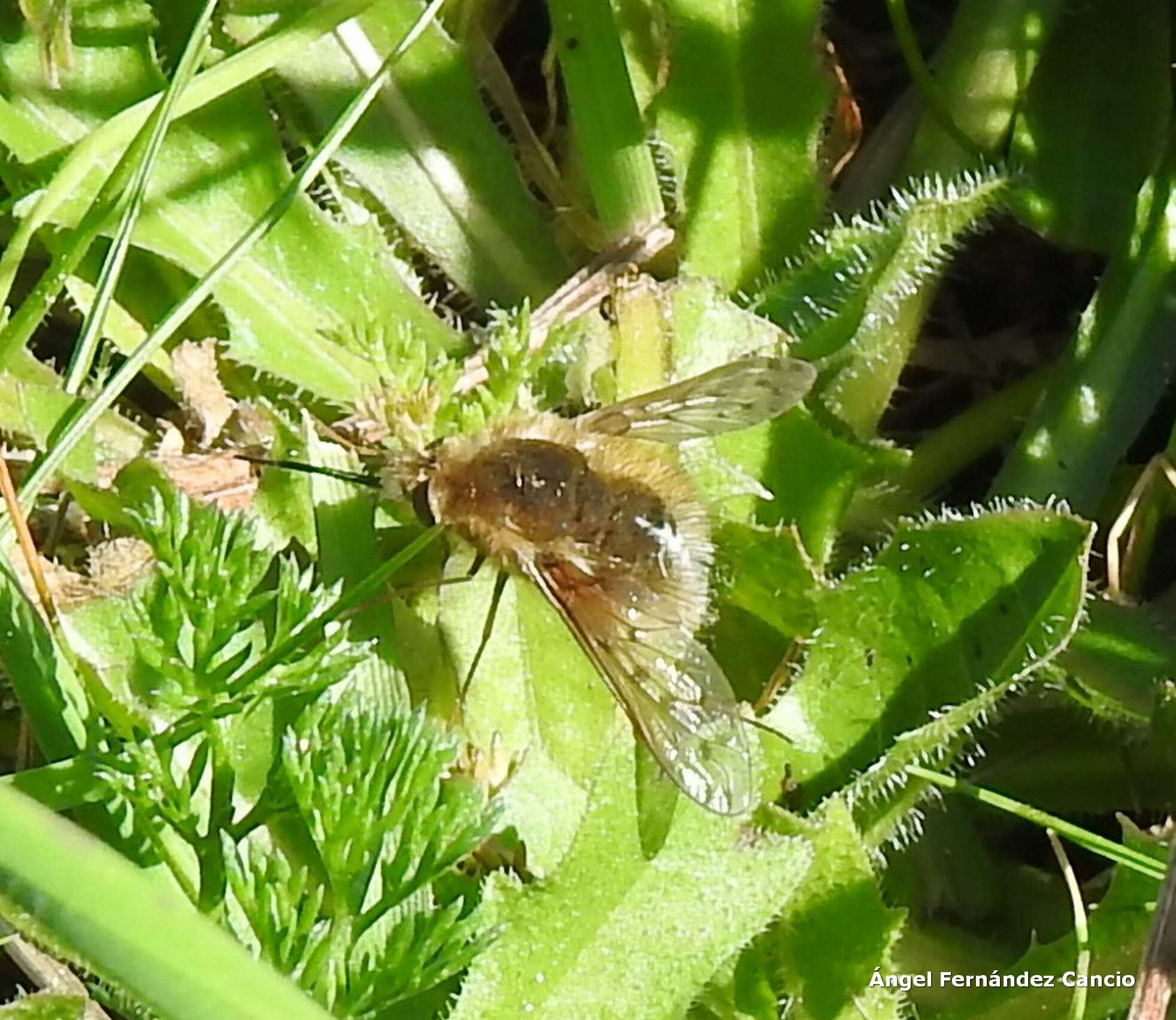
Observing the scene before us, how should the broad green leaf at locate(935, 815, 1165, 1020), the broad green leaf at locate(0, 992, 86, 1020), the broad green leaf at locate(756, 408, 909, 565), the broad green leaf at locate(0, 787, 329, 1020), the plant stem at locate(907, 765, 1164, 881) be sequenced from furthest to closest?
1. the broad green leaf at locate(756, 408, 909, 565)
2. the broad green leaf at locate(935, 815, 1165, 1020)
3. the plant stem at locate(907, 765, 1164, 881)
4. the broad green leaf at locate(0, 992, 86, 1020)
5. the broad green leaf at locate(0, 787, 329, 1020)

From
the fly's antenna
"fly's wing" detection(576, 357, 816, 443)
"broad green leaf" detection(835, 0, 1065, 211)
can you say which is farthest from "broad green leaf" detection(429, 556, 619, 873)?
"broad green leaf" detection(835, 0, 1065, 211)

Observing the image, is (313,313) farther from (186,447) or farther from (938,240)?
(938,240)

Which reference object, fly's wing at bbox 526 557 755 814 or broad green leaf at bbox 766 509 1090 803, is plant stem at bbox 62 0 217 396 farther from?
broad green leaf at bbox 766 509 1090 803

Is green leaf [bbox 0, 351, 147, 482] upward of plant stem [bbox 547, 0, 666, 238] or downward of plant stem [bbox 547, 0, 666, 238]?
downward

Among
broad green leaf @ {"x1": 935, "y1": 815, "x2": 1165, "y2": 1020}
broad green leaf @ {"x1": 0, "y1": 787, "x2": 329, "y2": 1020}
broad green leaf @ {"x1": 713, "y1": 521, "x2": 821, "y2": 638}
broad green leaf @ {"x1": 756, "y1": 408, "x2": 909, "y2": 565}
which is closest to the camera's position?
broad green leaf @ {"x1": 0, "y1": 787, "x2": 329, "y2": 1020}

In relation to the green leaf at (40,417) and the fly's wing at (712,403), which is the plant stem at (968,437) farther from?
the green leaf at (40,417)

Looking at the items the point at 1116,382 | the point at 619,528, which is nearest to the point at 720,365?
the point at 619,528

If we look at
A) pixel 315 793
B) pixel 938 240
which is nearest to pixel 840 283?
pixel 938 240
